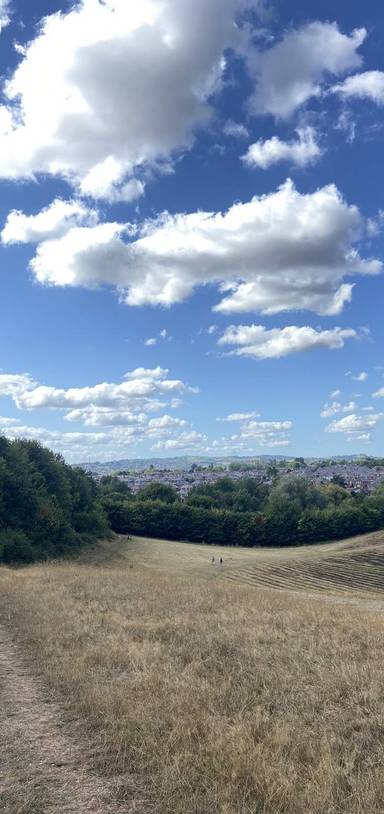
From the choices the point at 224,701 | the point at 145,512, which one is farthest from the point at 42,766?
the point at 145,512

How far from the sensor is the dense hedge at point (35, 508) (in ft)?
164

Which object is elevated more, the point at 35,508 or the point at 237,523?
the point at 35,508

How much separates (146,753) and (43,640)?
20.8ft

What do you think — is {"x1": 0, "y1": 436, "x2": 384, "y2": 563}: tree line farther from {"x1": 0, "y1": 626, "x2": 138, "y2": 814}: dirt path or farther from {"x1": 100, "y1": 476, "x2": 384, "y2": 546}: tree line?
{"x1": 0, "y1": 626, "x2": 138, "y2": 814}: dirt path

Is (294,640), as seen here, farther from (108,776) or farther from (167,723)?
(108,776)

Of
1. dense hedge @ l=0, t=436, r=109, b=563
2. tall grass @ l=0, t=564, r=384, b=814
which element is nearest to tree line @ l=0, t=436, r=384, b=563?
dense hedge @ l=0, t=436, r=109, b=563

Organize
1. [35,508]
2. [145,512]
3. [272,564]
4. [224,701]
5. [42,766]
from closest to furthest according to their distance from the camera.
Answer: [42,766] → [224,701] → [35,508] → [272,564] → [145,512]

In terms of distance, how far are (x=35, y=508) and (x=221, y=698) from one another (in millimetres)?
52327

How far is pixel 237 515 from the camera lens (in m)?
94.7

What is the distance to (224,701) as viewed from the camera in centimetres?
793

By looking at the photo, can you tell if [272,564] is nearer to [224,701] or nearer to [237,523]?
[237,523]

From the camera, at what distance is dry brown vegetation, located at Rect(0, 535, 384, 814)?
17.8ft

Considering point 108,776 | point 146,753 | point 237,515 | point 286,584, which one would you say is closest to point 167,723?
point 146,753

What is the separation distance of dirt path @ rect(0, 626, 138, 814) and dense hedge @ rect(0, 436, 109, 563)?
134ft
